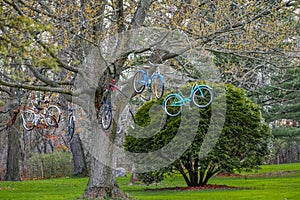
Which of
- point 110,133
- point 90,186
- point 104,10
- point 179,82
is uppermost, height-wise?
point 104,10

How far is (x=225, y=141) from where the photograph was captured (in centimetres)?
1443

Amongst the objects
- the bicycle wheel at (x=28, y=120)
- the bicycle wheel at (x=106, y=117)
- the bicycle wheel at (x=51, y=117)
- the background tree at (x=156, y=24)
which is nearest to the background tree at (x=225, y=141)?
the bicycle wheel at (x=51, y=117)

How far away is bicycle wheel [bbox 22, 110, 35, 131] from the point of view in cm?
1352

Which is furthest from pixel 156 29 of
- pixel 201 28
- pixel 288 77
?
Answer: pixel 288 77

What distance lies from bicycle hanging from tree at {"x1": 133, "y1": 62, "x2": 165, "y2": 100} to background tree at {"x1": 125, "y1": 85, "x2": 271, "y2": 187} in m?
2.92

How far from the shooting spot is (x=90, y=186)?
11.9 meters

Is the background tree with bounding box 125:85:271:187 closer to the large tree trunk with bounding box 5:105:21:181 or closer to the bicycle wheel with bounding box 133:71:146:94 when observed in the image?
the bicycle wheel with bounding box 133:71:146:94

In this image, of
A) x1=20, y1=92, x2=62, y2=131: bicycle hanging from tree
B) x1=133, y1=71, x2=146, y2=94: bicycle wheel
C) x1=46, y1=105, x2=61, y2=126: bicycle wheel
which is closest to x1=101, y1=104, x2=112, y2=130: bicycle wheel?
x1=133, y1=71, x2=146, y2=94: bicycle wheel

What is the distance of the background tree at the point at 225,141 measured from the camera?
14305 mm

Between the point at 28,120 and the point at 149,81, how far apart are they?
15.2 feet

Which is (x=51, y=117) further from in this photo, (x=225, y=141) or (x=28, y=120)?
(x=225, y=141)

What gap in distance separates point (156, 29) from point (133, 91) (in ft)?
5.09

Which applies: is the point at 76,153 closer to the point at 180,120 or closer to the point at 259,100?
the point at 259,100

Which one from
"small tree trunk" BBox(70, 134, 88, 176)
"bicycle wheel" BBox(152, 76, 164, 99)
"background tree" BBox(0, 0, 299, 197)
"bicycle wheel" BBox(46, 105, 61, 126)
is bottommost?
"small tree trunk" BBox(70, 134, 88, 176)
